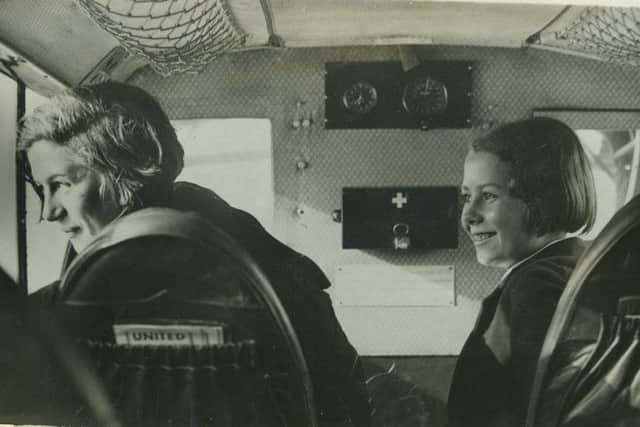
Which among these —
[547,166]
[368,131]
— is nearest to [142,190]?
[368,131]

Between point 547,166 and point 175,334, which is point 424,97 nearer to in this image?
point 547,166

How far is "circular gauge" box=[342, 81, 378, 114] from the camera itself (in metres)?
1.95

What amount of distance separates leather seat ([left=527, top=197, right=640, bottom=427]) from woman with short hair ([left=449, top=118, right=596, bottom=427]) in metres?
0.04

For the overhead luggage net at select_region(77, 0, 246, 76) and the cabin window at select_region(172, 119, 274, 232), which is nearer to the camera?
the overhead luggage net at select_region(77, 0, 246, 76)

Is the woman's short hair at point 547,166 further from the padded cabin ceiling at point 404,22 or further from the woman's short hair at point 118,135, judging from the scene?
the woman's short hair at point 118,135

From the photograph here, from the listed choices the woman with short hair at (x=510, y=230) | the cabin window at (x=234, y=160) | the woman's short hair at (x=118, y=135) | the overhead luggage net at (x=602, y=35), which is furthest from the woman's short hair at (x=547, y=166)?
the woman's short hair at (x=118, y=135)

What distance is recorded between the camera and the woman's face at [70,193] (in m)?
1.96

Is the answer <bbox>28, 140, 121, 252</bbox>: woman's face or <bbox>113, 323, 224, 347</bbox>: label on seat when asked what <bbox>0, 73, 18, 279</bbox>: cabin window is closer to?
<bbox>28, 140, 121, 252</bbox>: woman's face

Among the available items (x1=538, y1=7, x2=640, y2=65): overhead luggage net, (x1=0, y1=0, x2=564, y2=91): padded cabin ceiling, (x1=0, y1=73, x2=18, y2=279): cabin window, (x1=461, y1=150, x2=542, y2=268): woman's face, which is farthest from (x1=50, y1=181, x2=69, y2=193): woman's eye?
(x1=538, y1=7, x2=640, y2=65): overhead luggage net

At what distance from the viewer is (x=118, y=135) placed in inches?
76.9

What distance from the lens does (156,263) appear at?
6.35 feet

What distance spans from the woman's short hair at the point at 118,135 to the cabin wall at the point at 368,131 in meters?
0.07

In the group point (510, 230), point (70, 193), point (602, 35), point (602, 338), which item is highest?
point (602, 35)

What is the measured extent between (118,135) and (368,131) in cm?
70
